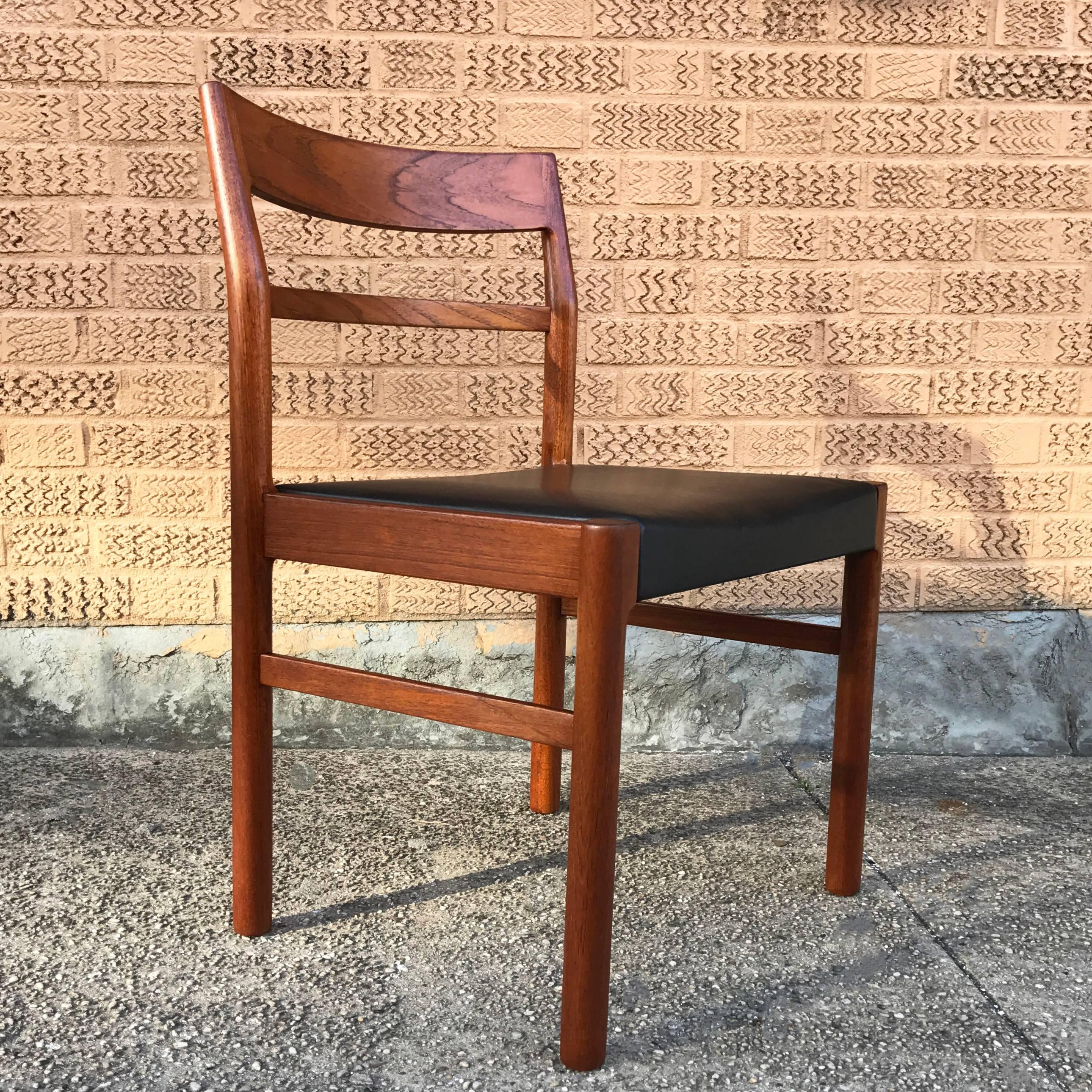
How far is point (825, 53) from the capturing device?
1812mm

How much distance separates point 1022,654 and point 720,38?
119 centimetres

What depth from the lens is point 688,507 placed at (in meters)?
1.04

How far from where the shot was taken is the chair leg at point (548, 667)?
1.56m

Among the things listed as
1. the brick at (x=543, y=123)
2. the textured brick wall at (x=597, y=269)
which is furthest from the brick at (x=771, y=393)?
the brick at (x=543, y=123)

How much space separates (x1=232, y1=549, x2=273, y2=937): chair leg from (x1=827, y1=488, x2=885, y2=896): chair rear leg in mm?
686

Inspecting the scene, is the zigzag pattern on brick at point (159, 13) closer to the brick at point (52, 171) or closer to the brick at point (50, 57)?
the brick at point (50, 57)

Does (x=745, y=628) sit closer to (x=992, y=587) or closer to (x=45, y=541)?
(x=992, y=587)

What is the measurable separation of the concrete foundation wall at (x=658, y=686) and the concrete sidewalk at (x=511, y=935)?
9cm

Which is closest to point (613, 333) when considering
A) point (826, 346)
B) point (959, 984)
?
point (826, 346)

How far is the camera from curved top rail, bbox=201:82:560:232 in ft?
3.89

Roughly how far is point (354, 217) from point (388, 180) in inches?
3.3

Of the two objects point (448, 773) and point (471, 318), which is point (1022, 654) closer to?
point (448, 773)

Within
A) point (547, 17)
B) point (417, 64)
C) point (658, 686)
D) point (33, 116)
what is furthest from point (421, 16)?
point (658, 686)

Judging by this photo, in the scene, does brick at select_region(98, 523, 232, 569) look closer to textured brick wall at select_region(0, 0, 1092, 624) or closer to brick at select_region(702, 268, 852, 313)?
textured brick wall at select_region(0, 0, 1092, 624)
